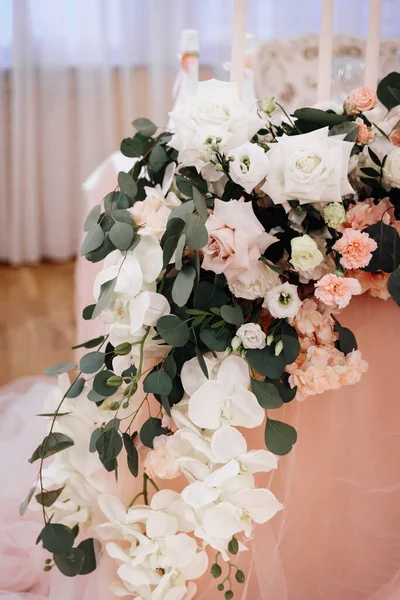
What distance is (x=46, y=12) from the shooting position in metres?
3.20

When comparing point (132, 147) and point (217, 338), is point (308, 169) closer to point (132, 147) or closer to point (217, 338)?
point (217, 338)

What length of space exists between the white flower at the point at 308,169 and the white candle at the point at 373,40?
11.0 inches

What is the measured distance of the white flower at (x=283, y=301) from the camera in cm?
69

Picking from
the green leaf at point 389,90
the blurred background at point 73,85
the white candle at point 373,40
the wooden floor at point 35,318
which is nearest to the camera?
the green leaf at point 389,90

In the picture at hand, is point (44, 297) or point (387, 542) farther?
point (44, 297)

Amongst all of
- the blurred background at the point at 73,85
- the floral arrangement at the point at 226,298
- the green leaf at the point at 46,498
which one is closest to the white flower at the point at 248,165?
the floral arrangement at the point at 226,298

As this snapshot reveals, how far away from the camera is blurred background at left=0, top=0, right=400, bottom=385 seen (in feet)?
10.5

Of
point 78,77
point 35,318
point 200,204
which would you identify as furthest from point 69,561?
point 78,77

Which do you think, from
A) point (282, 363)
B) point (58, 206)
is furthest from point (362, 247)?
point (58, 206)

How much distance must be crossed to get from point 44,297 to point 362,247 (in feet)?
8.18

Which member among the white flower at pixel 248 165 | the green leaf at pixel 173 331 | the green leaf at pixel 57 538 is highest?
the white flower at pixel 248 165

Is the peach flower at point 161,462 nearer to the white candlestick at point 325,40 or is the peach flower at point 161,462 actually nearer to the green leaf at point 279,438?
the green leaf at point 279,438

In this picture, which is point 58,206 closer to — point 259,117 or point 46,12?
point 46,12

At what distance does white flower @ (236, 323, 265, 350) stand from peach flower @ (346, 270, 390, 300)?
0.15m
